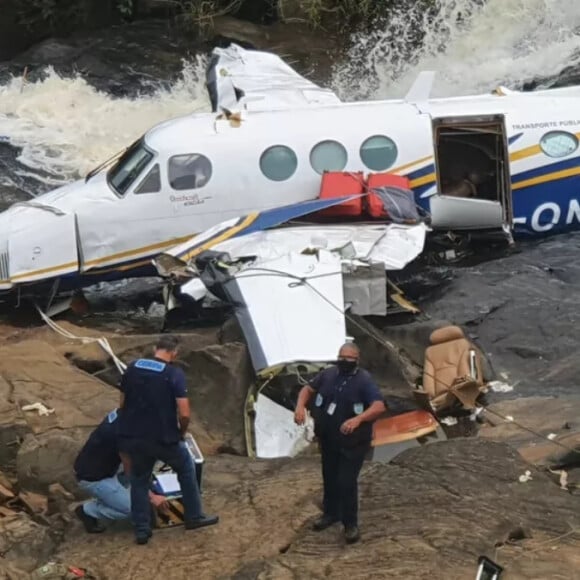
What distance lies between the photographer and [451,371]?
11.5m

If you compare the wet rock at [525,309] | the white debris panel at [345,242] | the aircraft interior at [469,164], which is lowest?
the wet rock at [525,309]

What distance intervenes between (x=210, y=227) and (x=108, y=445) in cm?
713

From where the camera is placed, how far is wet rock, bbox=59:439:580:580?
22.9 feet

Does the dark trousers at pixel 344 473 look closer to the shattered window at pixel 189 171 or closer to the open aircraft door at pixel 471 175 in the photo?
the shattered window at pixel 189 171

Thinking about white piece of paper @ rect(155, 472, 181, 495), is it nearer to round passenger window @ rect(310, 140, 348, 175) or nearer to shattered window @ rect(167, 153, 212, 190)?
shattered window @ rect(167, 153, 212, 190)

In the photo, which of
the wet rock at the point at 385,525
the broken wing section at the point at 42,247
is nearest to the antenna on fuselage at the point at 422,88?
the broken wing section at the point at 42,247

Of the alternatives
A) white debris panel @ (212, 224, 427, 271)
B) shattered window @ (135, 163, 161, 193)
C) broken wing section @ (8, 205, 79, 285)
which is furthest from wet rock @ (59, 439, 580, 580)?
shattered window @ (135, 163, 161, 193)

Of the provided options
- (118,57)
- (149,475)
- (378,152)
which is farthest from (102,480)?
(118,57)

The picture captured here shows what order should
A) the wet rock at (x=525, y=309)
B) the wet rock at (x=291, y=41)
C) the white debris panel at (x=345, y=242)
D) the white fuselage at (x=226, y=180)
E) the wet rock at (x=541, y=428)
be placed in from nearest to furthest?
the wet rock at (x=541, y=428)
the wet rock at (x=525, y=309)
the white debris panel at (x=345, y=242)
the white fuselage at (x=226, y=180)
the wet rock at (x=291, y=41)

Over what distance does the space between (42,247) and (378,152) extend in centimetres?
→ 466

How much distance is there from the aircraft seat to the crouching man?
4.08 meters

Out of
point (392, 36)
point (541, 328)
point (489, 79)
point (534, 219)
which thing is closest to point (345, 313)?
point (541, 328)

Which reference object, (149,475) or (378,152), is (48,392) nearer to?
(149,475)

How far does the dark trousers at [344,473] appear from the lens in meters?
7.30
